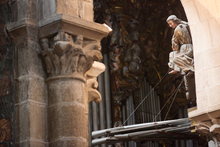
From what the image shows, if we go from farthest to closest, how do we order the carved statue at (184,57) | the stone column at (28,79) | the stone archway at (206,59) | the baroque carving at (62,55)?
the carved statue at (184,57), the stone archway at (206,59), the baroque carving at (62,55), the stone column at (28,79)

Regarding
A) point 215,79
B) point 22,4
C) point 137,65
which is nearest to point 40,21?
point 22,4

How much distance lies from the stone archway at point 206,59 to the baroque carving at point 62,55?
12.9ft

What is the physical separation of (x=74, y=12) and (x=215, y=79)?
12.8ft

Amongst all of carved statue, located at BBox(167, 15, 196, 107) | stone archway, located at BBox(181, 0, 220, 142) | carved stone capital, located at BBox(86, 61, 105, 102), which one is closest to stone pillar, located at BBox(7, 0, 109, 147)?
carved stone capital, located at BBox(86, 61, 105, 102)

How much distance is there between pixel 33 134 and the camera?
1106 centimetres

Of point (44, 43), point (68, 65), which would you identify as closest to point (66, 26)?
point (44, 43)

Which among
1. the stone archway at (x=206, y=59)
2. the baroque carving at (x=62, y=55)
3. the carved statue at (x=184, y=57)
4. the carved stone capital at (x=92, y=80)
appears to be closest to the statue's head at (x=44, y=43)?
the baroque carving at (x=62, y=55)

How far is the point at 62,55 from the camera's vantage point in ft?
37.5

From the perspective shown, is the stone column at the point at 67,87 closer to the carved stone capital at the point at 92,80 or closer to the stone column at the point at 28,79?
the stone column at the point at 28,79

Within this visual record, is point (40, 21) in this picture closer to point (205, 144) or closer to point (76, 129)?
point (76, 129)

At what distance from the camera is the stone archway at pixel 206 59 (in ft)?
48.9

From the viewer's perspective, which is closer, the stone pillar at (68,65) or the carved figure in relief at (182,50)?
the stone pillar at (68,65)

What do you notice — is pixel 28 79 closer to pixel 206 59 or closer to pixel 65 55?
pixel 65 55

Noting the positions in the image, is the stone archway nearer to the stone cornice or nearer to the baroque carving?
the stone cornice
